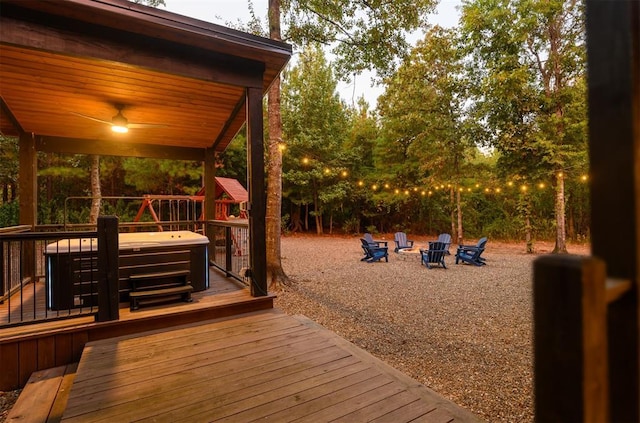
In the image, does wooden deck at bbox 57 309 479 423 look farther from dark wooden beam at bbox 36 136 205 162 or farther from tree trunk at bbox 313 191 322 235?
tree trunk at bbox 313 191 322 235

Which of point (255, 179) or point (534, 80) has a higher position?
point (534, 80)

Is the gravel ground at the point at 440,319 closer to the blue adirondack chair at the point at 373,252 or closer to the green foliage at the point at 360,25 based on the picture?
the blue adirondack chair at the point at 373,252

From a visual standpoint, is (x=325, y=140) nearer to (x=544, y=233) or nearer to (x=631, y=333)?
(x=544, y=233)

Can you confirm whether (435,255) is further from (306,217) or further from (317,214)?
(306,217)

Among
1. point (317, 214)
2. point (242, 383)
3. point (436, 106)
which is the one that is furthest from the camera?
point (317, 214)

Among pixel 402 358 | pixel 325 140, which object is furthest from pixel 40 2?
pixel 325 140

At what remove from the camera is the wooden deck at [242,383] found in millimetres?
1754

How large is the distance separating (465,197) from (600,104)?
1578cm

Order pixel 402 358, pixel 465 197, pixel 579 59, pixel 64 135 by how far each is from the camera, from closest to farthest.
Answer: pixel 402 358, pixel 64 135, pixel 579 59, pixel 465 197

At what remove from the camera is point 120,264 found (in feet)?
11.3

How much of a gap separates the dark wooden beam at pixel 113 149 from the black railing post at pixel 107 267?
3707 mm

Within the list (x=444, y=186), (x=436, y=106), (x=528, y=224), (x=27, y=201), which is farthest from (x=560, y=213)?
(x=27, y=201)

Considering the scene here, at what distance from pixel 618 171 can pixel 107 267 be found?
135 inches

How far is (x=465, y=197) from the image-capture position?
1505 cm
